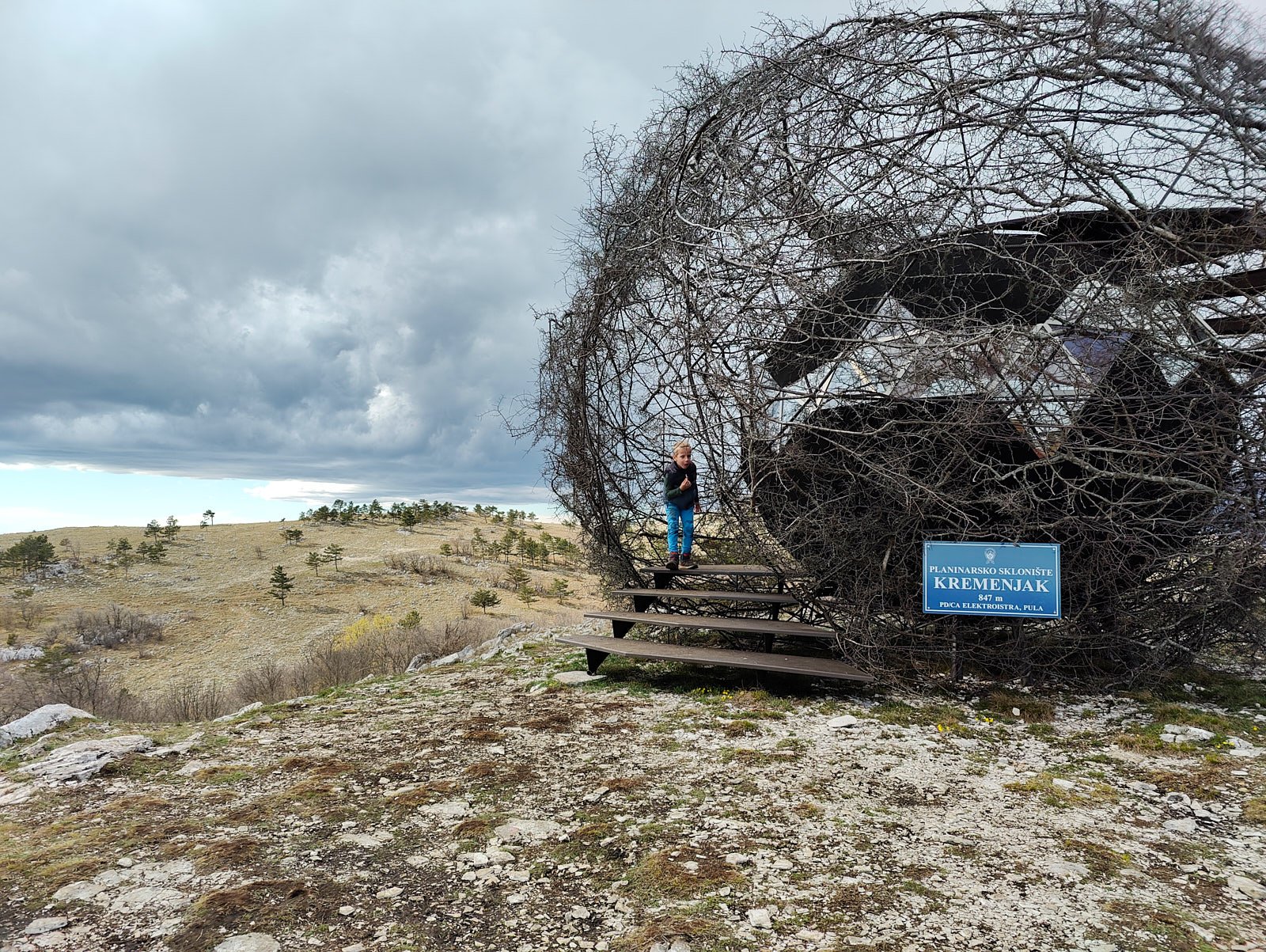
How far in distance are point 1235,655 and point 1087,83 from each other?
19.8 feet

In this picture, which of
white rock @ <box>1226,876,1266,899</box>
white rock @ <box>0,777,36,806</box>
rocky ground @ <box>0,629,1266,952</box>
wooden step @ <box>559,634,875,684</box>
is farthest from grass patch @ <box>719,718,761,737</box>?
white rock @ <box>0,777,36,806</box>

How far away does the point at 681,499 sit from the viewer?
281 inches

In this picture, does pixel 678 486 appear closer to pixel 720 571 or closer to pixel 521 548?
pixel 720 571

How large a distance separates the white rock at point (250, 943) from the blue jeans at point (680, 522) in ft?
16.9

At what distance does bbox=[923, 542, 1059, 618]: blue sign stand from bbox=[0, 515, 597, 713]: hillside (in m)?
7.34

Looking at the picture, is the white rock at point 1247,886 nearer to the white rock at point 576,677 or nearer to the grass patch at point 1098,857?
the grass patch at point 1098,857

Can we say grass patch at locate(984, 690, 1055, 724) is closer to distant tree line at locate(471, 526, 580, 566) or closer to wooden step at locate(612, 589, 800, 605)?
wooden step at locate(612, 589, 800, 605)

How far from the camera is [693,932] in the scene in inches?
101

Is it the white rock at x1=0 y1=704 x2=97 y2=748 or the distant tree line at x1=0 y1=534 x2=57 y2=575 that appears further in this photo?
the distant tree line at x1=0 y1=534 x2=57 y2=575

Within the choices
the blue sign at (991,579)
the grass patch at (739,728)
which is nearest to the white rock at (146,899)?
the grass patch at (739,728)

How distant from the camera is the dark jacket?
7.02 metres

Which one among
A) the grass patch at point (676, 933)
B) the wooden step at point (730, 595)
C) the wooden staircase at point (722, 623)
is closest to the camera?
the grass patch at point (676, 933)

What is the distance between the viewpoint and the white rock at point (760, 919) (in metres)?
2.61

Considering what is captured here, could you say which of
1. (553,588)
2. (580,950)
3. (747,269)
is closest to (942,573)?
(747,269)
